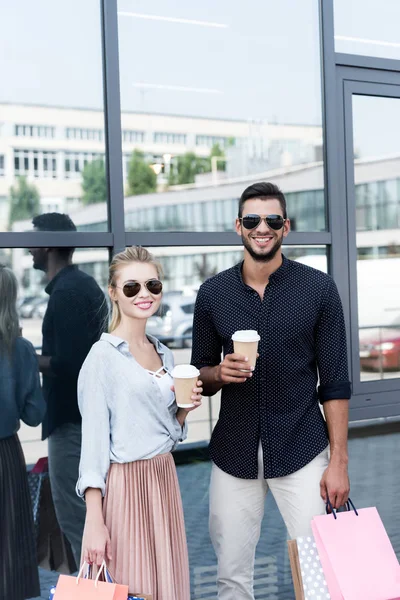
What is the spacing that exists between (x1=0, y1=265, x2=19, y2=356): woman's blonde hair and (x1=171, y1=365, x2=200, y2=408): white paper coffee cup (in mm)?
1007

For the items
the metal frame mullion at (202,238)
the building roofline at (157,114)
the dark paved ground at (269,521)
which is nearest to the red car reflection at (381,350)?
the dark paved ground at (269,521)

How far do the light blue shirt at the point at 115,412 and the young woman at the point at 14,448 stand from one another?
797 mm

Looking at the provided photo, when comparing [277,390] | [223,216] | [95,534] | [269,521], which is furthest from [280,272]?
[269,521]

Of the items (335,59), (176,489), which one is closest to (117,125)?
(335,59)

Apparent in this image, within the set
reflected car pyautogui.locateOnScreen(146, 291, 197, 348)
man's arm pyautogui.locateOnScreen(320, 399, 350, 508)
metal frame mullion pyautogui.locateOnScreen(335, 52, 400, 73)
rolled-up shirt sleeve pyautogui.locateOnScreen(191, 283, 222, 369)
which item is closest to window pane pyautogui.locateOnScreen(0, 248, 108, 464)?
reflected car pyautogui.locateOnScreen(146, 291, 197, 348)

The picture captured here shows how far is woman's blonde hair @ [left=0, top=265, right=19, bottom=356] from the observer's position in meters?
3.12

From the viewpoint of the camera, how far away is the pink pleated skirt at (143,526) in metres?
2.42

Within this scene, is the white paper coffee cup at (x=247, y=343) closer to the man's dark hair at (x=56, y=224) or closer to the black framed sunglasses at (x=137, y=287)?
the black framed sunglasses at (x=137, y=287)

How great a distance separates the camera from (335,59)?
380 cm

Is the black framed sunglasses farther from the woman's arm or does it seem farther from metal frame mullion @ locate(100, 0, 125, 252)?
metal frame mullion @ locate(100, 0, 125, 252)

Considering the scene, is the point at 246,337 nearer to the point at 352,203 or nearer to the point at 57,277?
the point at 57,277

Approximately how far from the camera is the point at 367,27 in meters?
3.91

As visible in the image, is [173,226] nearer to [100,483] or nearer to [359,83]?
[359,83]

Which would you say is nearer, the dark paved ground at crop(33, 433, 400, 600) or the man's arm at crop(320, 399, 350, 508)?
the man's arm at crop(320, 399, 350, 508)
